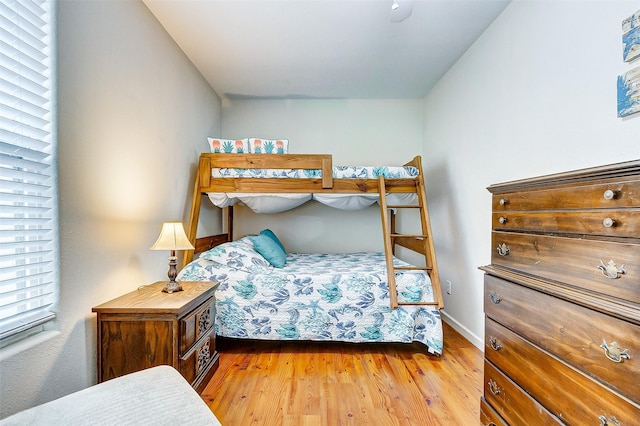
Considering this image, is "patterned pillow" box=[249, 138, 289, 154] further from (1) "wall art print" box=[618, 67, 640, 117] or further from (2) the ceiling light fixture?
(1) "wall art print" box=[618, 67, 640, 117]

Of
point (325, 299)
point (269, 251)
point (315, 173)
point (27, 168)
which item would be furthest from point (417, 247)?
point (27, 168)

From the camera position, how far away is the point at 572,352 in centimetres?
93

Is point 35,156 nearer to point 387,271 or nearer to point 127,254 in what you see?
point 127,254

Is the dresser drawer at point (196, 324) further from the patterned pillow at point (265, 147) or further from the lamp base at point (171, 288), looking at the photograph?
the patterned pillow at point (265, 147)

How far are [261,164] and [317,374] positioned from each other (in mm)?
1757

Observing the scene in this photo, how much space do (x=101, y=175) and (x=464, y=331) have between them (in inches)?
118

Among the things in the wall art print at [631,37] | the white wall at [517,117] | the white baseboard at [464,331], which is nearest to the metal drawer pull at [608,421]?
the white wall at [517,117]

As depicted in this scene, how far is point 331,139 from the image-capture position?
3676 millimetres

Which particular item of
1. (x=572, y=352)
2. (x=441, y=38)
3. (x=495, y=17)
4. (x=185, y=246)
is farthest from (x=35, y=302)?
(x=495, y=17)

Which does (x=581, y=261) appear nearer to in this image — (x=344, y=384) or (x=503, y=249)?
(x=503, y=249)

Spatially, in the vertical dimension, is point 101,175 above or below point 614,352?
above

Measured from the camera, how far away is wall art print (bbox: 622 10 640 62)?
121cm

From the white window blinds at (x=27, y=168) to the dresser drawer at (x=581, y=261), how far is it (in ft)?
6.73

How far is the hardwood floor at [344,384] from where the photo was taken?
1.55 metres
